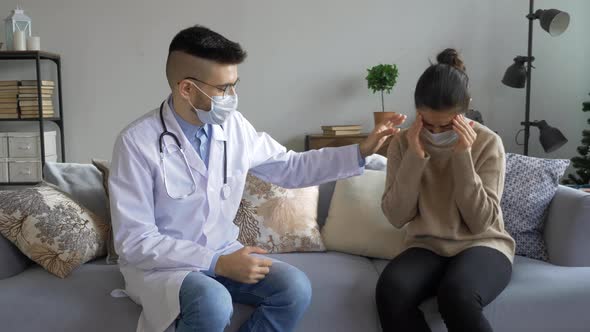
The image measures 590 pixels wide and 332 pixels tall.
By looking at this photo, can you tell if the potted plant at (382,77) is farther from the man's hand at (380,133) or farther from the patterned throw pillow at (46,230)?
the patterned throw pillow at (46,230)

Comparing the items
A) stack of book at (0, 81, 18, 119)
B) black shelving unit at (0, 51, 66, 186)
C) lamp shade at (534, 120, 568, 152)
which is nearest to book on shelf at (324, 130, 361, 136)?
lamp shade at (534, 120, 568, 152)

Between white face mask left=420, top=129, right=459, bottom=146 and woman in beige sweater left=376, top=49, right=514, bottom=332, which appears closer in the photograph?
woman in beige sweater left=376, top=49, right=514, bottom=332

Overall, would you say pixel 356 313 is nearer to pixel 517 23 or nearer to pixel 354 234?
pixel 354 234

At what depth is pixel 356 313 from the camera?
1879mm

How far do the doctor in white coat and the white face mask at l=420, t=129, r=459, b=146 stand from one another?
95 mm

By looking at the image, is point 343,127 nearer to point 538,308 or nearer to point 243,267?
point 538,308

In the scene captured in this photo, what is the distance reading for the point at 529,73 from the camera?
12.9 feet

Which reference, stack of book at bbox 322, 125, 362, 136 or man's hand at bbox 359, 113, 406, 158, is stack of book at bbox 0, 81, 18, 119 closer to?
stack of book at bbox 322, 125, 362, 136

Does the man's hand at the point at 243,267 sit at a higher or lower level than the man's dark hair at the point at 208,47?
lower

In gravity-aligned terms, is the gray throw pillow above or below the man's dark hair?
below

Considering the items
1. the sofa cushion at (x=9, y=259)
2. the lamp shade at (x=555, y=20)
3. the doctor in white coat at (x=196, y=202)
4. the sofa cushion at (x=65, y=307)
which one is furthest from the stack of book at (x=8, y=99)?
the lamp shade at (x=555, y=20)

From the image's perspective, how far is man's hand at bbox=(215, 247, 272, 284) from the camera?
1.62m

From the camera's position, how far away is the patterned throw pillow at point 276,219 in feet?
7.36

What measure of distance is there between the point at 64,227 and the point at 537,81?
3.42 meters
